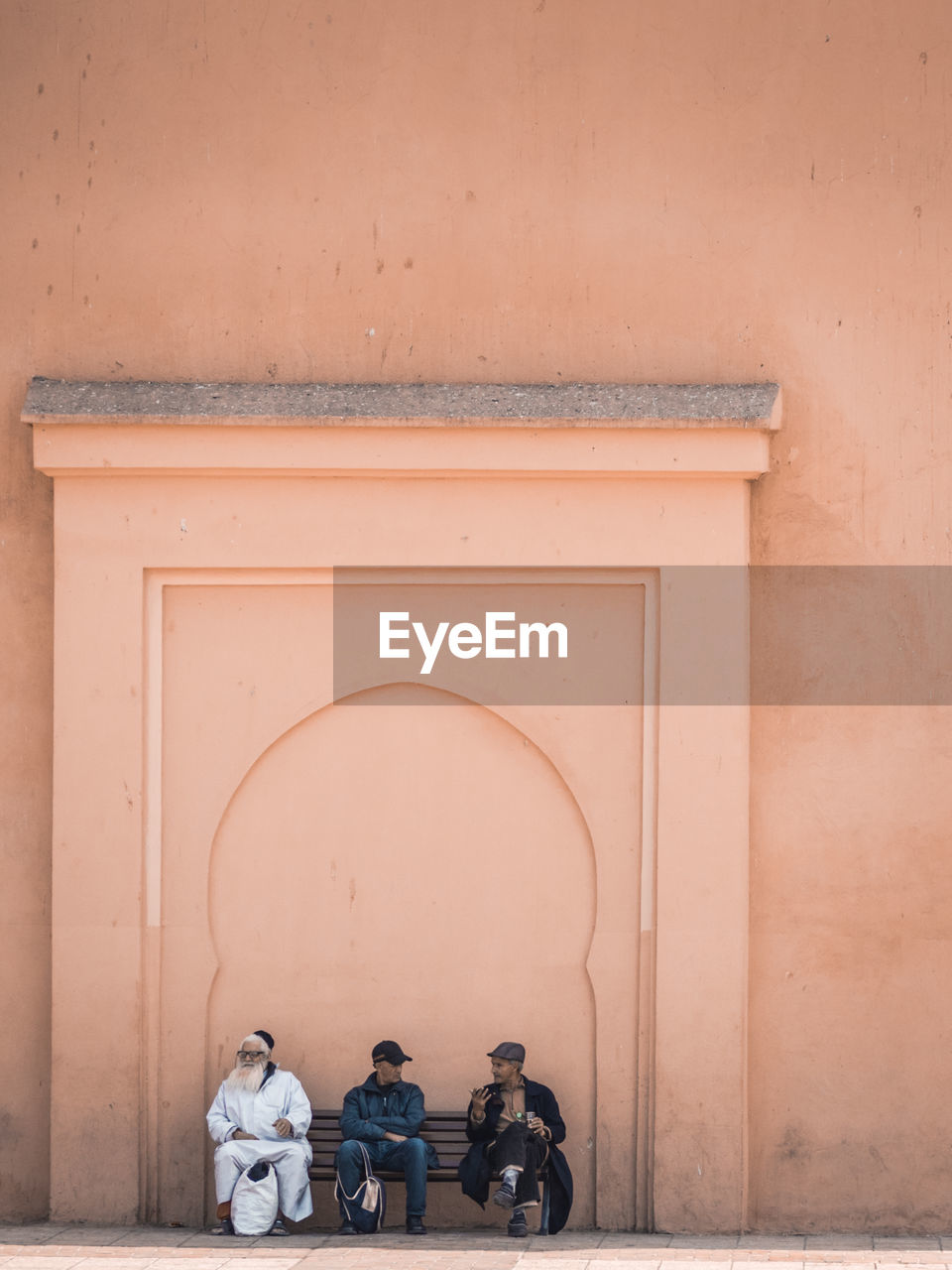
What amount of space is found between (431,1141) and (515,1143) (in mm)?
636

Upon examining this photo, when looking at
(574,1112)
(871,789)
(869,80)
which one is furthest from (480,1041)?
(869,80)

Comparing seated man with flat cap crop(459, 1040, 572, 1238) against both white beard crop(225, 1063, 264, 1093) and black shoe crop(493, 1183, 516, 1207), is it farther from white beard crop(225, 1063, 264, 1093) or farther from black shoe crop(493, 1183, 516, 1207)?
white beard crop(225, 1063, 264, 1093)

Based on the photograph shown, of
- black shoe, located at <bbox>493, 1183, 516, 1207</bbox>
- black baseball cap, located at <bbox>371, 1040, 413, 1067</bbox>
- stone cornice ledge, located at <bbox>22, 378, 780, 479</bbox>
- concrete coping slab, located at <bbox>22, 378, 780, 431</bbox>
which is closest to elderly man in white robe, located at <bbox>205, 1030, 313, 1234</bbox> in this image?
black baseball cap, located at <bbox>371, 1040, 413, 1067</bbox>

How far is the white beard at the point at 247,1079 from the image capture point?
8828mm

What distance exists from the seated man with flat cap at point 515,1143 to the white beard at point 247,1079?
116 cm

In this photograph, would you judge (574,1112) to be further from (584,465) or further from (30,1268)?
(584,465)

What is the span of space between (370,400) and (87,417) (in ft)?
5.15

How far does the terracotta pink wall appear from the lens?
9.05m

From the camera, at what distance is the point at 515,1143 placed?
861 cm

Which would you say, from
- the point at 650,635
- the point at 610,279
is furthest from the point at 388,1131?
the point at 610,279

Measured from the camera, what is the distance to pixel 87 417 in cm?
900

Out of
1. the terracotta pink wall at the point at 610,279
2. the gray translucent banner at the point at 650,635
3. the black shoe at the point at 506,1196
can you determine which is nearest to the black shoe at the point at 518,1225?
the black shoe at the point at 506,1196

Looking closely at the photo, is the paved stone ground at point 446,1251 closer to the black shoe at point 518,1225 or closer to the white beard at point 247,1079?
the black shoe at point 518,1225

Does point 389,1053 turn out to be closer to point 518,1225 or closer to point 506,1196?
point 506,1196
